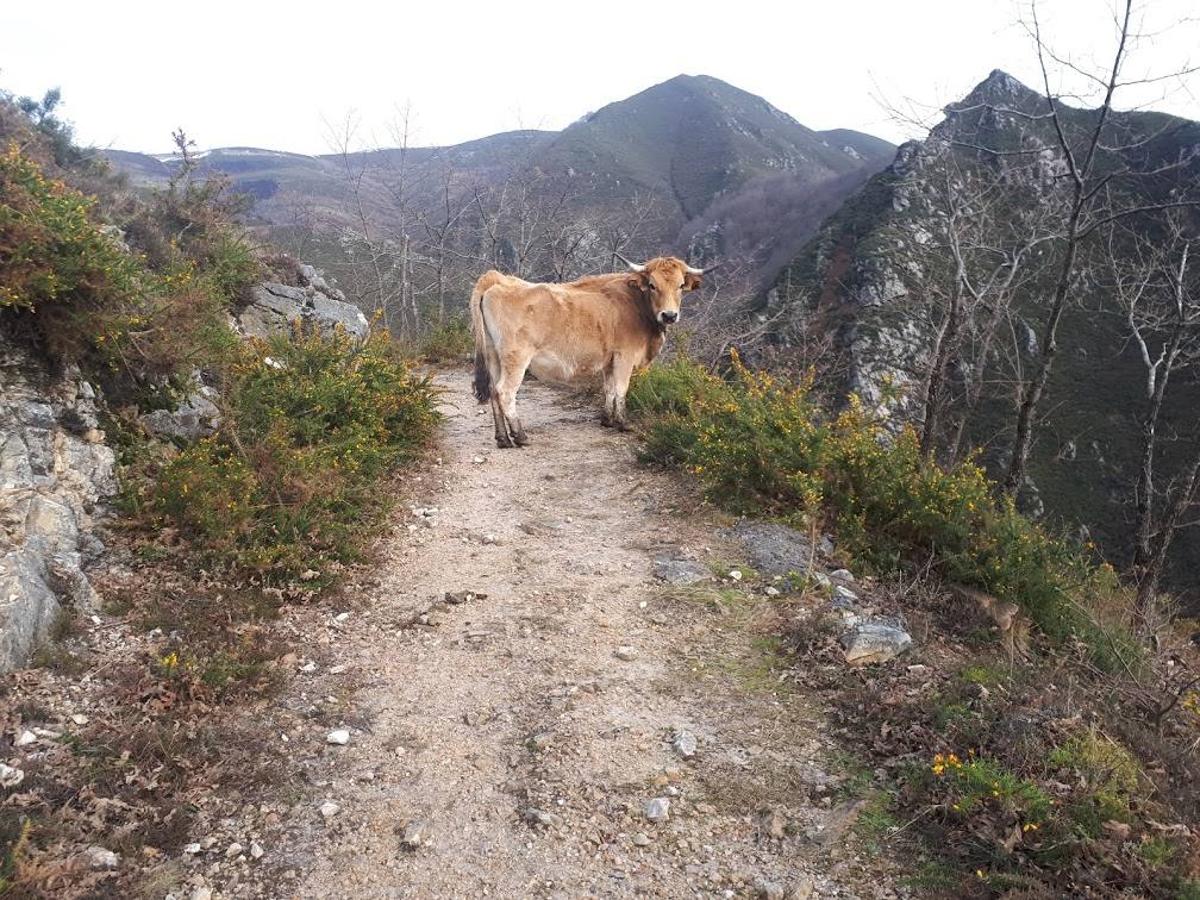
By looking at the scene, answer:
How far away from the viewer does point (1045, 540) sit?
274 inches

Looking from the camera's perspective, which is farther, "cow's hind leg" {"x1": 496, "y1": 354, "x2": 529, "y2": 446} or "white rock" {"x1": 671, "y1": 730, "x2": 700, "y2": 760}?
"cow's hind leg" {"x1": 496, "y1": 354, "x2": 529, "y2": 446}

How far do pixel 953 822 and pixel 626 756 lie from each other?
1.60 m

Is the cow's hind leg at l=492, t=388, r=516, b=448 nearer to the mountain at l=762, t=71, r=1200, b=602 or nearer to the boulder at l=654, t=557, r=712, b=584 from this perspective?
the boulder at l=654, t=557, r=712, b=584

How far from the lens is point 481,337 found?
9.08m

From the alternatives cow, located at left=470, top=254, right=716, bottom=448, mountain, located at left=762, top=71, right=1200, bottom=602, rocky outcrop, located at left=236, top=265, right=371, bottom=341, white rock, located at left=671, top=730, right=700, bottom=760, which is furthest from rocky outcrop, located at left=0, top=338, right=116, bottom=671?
mountain, located at left=762, top=71, right=1200, bottom=602

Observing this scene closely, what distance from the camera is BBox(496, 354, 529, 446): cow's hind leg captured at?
8.96 m

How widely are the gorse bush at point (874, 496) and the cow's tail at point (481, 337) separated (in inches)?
101

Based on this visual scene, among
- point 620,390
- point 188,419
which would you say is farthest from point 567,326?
point 188,419

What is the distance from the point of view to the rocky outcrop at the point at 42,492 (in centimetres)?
414

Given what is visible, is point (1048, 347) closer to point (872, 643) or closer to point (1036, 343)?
point (872, 643)

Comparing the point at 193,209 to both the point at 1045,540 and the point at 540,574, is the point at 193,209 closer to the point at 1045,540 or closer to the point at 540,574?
the point at 540,574

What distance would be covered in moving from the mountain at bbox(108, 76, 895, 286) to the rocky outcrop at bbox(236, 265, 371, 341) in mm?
8062

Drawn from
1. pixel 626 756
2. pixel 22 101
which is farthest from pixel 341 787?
pixel 22 101

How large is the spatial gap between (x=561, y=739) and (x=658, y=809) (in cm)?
74
